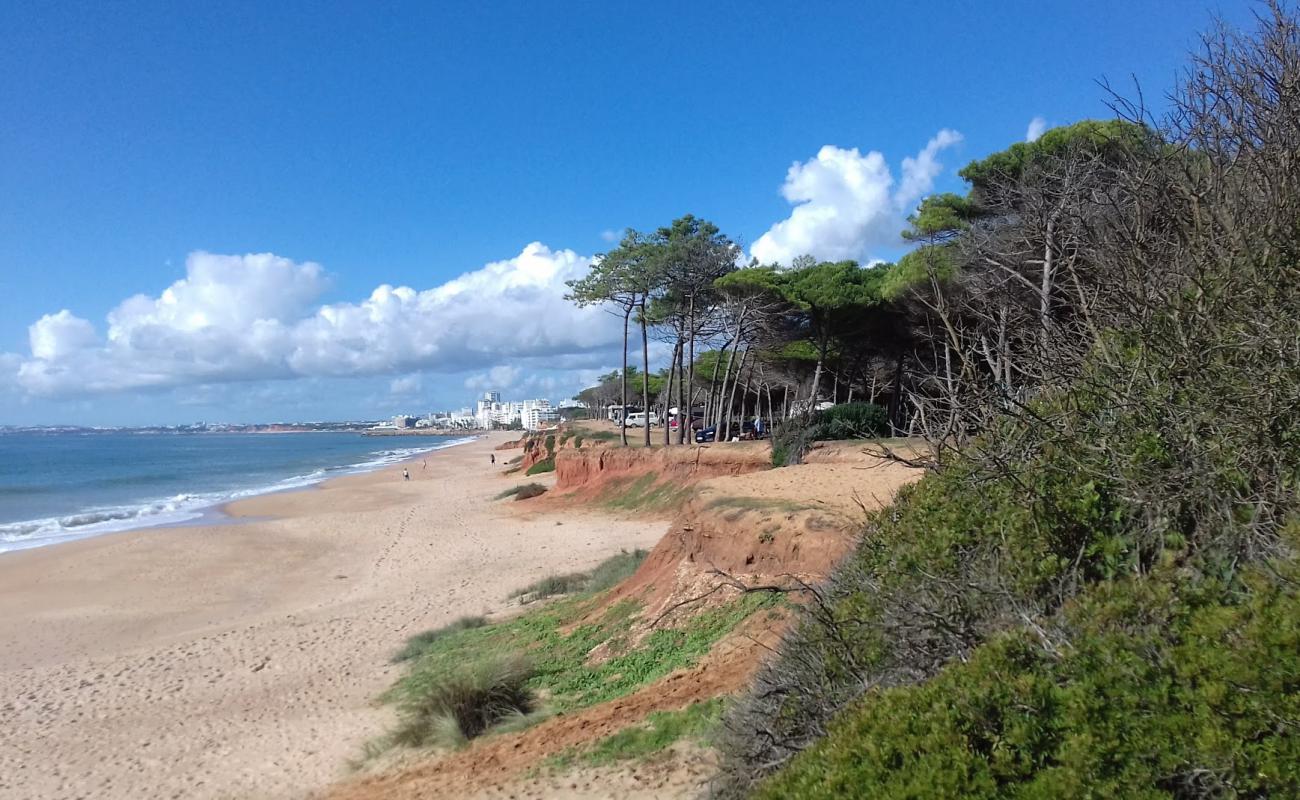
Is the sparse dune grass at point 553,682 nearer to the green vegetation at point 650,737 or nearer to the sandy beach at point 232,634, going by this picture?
the green vegetation at point 650,737

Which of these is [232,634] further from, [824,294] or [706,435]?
[706,435]

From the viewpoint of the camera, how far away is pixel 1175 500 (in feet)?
11.5

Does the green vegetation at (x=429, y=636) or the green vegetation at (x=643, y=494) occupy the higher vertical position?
the green vegetation at (x=643, y=494)

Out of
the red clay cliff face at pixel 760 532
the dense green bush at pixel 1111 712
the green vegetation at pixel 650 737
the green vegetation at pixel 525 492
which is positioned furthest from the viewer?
the green vegetation at pixel 525 492

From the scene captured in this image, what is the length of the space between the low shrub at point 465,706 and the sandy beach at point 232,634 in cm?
99

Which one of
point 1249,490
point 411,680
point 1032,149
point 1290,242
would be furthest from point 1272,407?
point 1032,149

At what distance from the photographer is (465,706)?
831 centimetres

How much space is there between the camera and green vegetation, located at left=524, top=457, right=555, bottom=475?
48562 millimetres

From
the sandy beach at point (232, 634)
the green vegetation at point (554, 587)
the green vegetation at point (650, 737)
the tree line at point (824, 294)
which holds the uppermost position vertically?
the tree line at point (824, 294)

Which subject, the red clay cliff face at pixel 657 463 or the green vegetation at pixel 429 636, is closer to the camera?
the green vegetation at pixel 429 636

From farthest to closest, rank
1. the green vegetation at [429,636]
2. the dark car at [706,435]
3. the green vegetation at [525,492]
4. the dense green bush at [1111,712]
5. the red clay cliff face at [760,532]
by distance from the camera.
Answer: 1. the green vegetation at [525,492]
2. the dark car at [706,435]
3. the green vegetation at [429,636]
4. the red clay cliff face at [760,532]
5. the dense green bush at [1111,712]

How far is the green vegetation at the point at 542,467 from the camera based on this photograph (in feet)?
159

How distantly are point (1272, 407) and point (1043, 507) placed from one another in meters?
0.97

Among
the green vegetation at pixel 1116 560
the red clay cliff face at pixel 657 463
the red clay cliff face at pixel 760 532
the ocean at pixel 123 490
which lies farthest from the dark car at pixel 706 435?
the green vegetation at pixel 1116 560
